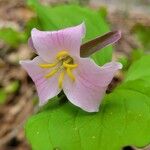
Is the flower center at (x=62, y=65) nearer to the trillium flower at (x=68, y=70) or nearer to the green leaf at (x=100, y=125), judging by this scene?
the trillium flower at (x=68, y=70)

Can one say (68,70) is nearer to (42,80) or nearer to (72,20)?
(42,80)

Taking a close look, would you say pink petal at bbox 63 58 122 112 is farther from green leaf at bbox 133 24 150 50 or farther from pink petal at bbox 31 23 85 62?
green leaf at bbox 133 24 150 50

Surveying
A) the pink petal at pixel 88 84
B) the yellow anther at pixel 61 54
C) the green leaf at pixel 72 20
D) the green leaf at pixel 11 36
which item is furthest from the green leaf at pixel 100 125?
the green leaf at pixel 11 36

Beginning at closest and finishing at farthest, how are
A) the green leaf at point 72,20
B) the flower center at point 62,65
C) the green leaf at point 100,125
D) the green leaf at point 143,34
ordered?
the green leaf at point 100,125, the flower center at point 62,65, the green leaf at point 72,20, the green leaf at point 143,34

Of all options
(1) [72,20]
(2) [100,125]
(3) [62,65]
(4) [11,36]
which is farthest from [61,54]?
(4) [11,36]

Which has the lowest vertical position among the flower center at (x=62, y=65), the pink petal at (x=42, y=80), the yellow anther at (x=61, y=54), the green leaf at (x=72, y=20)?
the green leaf at (x=72, y=20)

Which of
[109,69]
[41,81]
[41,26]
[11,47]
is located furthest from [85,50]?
[11,47]

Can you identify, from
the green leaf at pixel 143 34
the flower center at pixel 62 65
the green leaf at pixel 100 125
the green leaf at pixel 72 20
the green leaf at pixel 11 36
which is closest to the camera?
the green leaf at pixel 100 125
